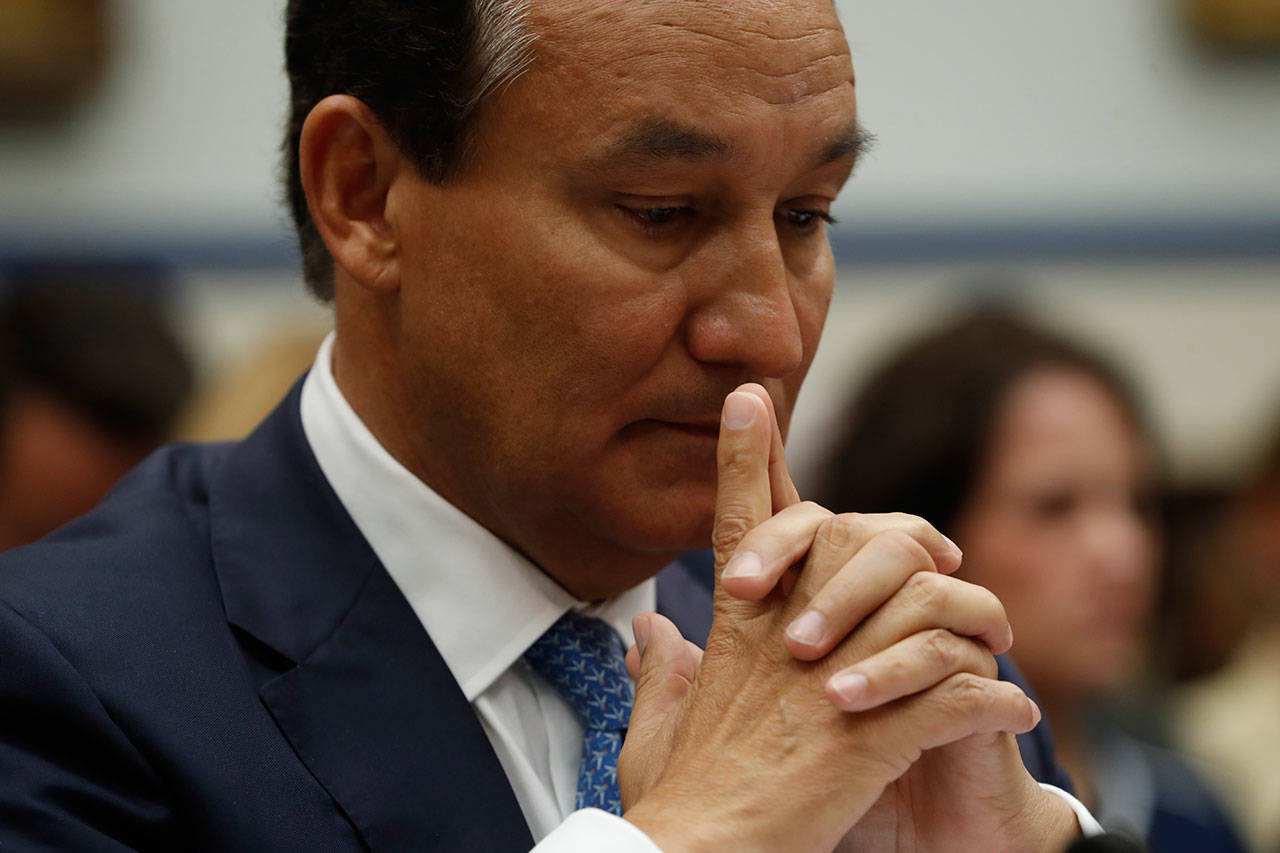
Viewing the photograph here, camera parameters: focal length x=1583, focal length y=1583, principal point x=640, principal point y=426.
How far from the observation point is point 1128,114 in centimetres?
510

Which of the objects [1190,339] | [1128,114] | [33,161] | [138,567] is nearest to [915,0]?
[1128,114]

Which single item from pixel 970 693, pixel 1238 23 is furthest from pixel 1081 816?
pixel 1238 23

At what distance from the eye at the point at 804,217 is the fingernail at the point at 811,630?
485 millimetres

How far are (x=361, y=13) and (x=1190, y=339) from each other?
3976 mm

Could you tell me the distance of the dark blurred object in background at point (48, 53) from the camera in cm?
473

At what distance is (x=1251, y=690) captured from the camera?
3715mm

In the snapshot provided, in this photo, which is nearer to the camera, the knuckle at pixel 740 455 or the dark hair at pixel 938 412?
the knuckle at pixel 740 455

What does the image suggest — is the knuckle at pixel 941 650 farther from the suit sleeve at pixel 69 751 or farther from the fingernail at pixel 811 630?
the suit sleeve at pixel 69 751

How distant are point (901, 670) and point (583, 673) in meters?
0.46

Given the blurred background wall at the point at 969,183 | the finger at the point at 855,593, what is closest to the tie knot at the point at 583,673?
the finger at the point at 855,593

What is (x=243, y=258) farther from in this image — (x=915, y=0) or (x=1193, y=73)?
(x=1193, y=73)

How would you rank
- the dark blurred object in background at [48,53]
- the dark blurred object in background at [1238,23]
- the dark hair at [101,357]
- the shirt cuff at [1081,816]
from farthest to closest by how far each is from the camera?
1. the dark blurred object in background at [1238,23]
2. the dark blurred object in background at [48,53]
3. the dark hair at [101,357]
4. the shirt cuff at [1081,816]

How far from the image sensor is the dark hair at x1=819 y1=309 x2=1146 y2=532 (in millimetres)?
2947

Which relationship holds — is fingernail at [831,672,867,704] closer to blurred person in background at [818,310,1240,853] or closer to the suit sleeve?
the suit sleeve
